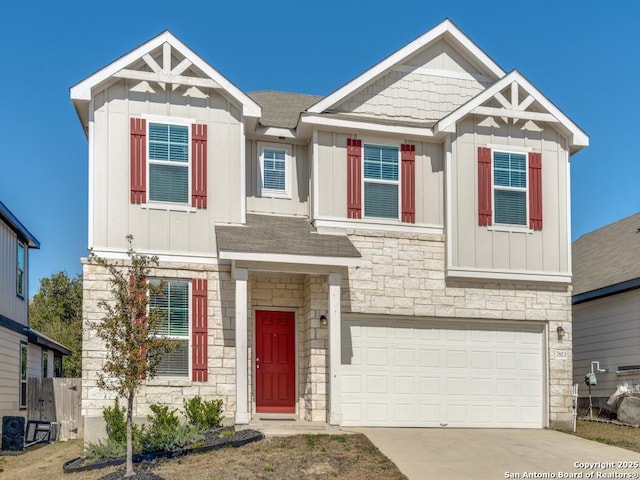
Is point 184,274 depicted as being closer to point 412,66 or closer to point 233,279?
point 233,279

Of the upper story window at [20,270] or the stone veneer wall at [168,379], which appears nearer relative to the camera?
the stone veneer wall at [168,379]

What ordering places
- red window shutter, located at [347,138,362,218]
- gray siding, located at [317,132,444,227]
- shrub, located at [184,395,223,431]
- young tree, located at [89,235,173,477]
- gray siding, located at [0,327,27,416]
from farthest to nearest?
1. gray siding, located at [0,327,27,416]
2. red window shutter, located at [347,138,362,218]
3. gray siding, located at [317,132,444,227]
4. shrub, located at [184,395,223,431]
5. young tree, located at [89,235,173,477]

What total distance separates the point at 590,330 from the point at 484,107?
7148mm

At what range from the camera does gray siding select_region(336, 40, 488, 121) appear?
16797 mm

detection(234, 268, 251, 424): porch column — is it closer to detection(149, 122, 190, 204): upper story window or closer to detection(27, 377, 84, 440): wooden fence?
detection(149, 122, 190, 204): upper story window

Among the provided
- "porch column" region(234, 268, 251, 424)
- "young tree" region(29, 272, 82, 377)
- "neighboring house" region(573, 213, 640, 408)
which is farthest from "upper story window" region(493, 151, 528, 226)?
"young tree" region(29, 272, 82, 377)

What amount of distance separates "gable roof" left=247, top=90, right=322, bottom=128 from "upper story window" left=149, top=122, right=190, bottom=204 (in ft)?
6.15

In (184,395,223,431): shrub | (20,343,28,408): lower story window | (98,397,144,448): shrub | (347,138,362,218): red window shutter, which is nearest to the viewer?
(98,397,144,448): shrub

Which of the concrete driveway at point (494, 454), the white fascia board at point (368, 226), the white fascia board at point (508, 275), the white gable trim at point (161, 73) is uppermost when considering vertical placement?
the white gable trim at point (161, 73)

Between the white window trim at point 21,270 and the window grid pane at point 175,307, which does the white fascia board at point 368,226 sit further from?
the white window trim at point 21,270

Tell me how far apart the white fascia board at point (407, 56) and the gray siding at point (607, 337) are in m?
6.25

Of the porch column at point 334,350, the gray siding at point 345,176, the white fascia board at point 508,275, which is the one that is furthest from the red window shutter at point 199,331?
the white fascia board at point 508,275

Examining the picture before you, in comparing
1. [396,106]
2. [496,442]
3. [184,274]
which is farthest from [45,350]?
[496,442]

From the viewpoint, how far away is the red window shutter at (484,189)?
53.9ft
